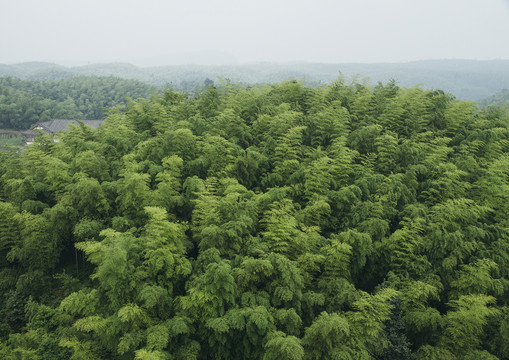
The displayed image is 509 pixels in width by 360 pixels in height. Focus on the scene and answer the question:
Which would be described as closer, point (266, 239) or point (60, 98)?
point (266, 239)

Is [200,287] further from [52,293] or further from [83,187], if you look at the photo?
[52,293]

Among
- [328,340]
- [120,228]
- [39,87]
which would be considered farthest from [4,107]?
[328,340]

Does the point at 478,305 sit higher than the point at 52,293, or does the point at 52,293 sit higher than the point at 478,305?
the point at 478,305

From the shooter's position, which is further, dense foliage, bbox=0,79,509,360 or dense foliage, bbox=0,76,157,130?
dense foliage, bbox=0,76,157,130

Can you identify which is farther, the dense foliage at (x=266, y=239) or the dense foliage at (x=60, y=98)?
the dense foliage at (x=60, y=98)
